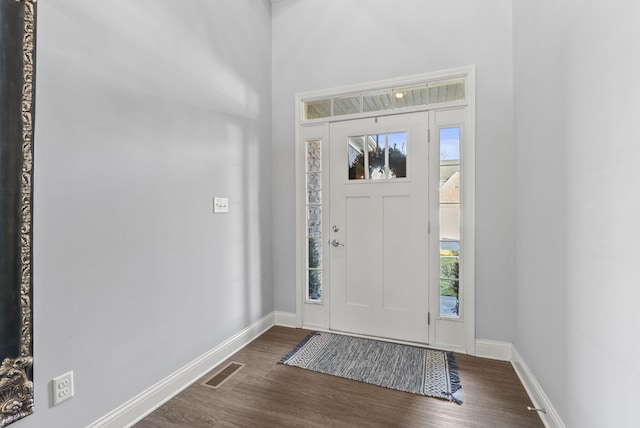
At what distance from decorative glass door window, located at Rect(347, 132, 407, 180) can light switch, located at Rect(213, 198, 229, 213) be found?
1.16 m

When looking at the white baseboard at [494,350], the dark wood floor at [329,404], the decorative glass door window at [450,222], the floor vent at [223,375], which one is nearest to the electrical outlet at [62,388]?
the dark wood floor at [329,404]

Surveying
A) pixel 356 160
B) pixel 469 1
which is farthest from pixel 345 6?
pixel 356 160

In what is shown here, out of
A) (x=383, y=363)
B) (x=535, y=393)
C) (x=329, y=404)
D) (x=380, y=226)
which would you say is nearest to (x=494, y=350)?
(x=535, y=393)

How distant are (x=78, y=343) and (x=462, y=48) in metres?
3.22

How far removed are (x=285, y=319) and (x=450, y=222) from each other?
1845mm

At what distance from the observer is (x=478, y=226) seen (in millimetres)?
2463

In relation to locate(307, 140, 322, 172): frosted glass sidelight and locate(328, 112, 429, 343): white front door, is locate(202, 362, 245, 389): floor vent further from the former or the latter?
locate(307, 140, 322, 172): frosted glass sidelight

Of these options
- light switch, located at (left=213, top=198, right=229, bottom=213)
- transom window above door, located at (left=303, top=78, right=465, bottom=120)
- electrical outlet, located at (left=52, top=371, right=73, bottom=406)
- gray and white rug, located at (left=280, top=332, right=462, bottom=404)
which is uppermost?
transom window above door, located at (left=303, top=78, right=465, bottom=120)

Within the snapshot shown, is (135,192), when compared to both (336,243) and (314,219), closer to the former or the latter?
(314,219)

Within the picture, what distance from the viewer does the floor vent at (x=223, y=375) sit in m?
2.07

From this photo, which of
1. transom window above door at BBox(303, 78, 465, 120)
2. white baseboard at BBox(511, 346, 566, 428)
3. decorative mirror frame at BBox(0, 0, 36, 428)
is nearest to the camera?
decorative mirror frame at BBox(0, 0, 36, 428)

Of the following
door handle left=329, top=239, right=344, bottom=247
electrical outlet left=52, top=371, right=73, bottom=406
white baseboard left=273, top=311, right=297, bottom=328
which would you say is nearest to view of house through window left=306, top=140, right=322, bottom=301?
door handle left=329, top=239, right=344, bottom=247

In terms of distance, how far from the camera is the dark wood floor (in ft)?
5.57

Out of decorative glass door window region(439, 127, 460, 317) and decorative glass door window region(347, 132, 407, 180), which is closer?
decorative glass door window region(439, 127, 460, 317)
